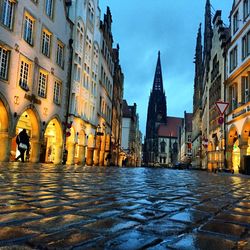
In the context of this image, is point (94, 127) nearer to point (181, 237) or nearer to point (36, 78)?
point (36, 78)

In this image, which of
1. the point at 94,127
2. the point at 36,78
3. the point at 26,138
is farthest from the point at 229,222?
the point at 94,127

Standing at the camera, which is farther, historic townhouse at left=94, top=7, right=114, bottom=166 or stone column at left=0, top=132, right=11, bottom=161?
historic townhouse at left=94, top=7, right=114, bottom=166

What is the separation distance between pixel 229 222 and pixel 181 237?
109 cm

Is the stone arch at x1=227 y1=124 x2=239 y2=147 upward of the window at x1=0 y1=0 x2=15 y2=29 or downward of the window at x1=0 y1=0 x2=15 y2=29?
downward

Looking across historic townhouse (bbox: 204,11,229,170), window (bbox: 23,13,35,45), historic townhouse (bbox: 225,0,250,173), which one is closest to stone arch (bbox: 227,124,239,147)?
historic townhouse (bbox: 225,0,250,173)

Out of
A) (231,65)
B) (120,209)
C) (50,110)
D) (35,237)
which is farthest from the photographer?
(231,65)

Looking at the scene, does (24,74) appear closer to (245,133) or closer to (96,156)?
(245,133)

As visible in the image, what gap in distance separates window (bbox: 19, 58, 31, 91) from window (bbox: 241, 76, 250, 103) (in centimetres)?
1721

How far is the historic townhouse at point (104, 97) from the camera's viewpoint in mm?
41594

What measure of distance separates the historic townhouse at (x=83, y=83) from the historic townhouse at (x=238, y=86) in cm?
1425

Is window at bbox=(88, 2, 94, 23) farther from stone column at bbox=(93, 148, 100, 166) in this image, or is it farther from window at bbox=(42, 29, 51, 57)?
stone column at bbox=(93, 148, 100, 166)

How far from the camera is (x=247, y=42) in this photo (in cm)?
2861

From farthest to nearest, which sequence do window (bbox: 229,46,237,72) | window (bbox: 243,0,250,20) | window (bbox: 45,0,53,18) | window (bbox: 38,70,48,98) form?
window (bbox: 229,46,237,72) → window (bbox: 243,0,250,20) → window (bbox: 45,0,53,18) → window (bbox: 38,70,48,98)

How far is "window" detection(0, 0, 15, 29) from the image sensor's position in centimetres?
1936
